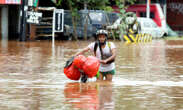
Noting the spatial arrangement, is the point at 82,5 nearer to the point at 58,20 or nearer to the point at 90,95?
the point at 58,20

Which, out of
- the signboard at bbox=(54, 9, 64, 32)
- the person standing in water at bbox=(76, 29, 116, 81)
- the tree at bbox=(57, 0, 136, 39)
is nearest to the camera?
the person standing in water at bbox=(76, 29, 116, 81)

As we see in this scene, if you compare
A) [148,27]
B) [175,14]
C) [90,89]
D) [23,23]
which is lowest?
[148,27]

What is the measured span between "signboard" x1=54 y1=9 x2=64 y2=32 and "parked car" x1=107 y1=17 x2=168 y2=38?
4572mm

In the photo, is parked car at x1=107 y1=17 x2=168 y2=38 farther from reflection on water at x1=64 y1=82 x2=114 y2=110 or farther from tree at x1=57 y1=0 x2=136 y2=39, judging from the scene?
reflection on water at x1=64 y1=82 x2=114 y2=110

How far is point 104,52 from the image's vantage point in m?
11.3

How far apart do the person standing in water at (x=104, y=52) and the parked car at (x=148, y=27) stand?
23236mm

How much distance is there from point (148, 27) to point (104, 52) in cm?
2593

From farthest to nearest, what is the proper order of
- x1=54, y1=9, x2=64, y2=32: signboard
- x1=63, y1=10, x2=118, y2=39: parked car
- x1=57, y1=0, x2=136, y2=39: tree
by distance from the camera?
1. x1=57, y1=0, x2=136, y2=39: tree
2. x1=63, y1=10, x2=118, y2=39: parked car
3. x1=54, y1=9, x2=64, y2=32: signboard

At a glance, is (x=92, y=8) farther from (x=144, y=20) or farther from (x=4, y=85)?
(x=4, y=85)

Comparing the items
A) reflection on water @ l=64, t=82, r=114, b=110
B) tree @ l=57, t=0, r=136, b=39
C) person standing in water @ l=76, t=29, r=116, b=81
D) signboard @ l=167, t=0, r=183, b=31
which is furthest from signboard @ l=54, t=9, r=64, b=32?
reflection on water @ l=64, t=82, r=114, b=110

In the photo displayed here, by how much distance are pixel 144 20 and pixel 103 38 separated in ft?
85.1

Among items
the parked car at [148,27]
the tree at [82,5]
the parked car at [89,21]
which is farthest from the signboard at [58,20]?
the parked car at [148,27]

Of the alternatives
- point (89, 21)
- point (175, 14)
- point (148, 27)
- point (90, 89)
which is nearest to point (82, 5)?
point (89, 21)

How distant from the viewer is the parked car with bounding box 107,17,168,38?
3531cm
